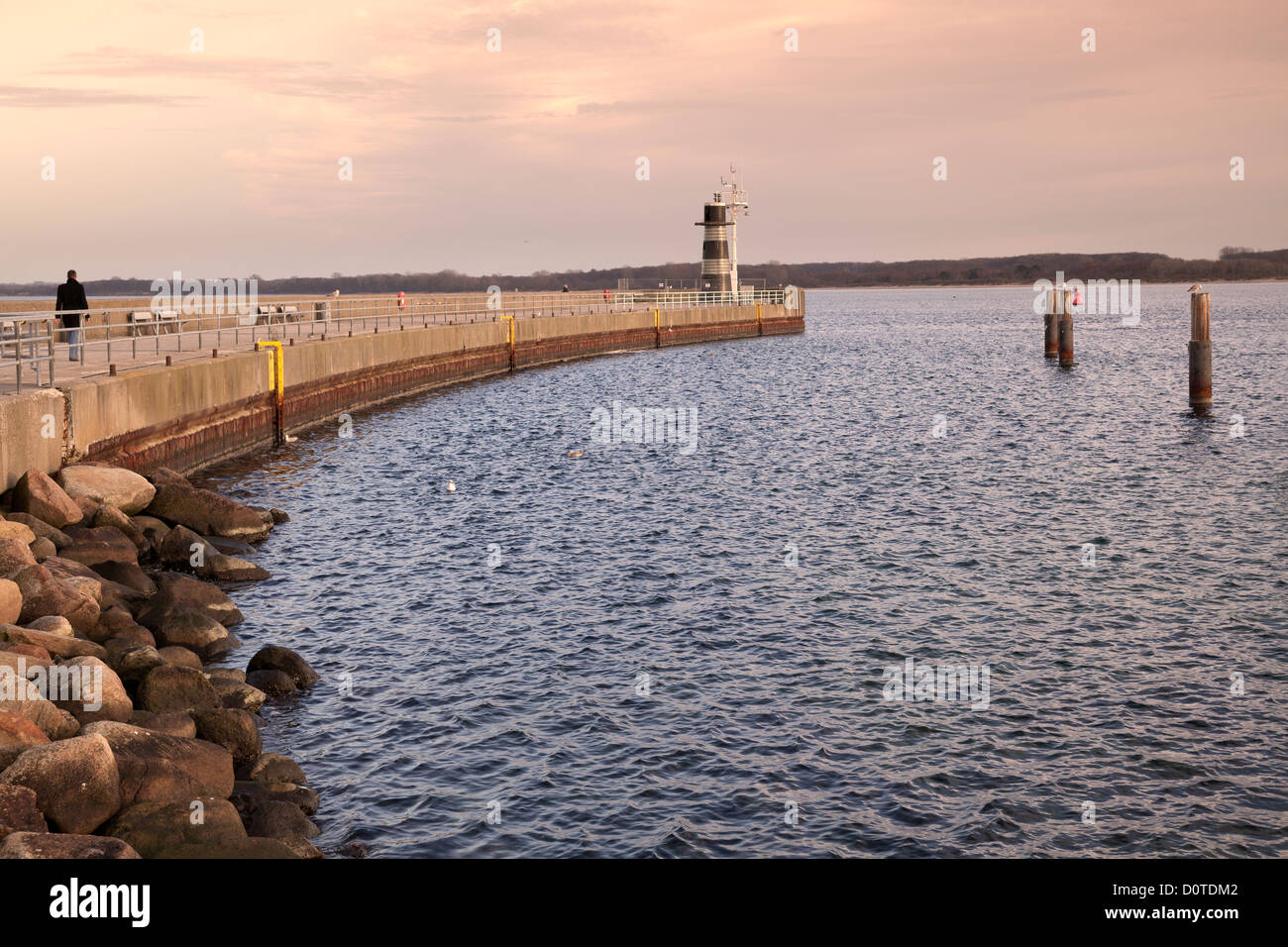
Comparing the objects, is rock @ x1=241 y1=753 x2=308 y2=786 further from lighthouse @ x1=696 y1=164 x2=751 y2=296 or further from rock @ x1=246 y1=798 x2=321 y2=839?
lighthouse @ x1=696 y1=164 x2=751 y2=296

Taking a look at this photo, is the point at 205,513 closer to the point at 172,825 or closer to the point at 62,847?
the point at 172,825

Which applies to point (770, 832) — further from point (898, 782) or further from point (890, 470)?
point (890, 470)

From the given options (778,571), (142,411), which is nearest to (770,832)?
(778,571)

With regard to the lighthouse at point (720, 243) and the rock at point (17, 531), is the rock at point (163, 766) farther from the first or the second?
the lighthouse at point (720, 243)

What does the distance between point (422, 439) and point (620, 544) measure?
16.5 m

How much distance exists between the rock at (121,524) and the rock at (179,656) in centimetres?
554

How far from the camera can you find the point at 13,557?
45.2ft

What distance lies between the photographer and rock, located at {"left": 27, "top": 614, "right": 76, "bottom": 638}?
1238 cm

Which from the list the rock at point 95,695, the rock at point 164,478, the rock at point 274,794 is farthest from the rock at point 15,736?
the rock at point 164,478

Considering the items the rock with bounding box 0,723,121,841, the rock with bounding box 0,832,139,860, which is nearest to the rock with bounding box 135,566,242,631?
the rock with bounding box 0,723,121,841

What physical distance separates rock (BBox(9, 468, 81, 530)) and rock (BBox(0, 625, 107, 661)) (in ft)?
18.5

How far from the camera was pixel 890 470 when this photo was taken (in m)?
31.2
